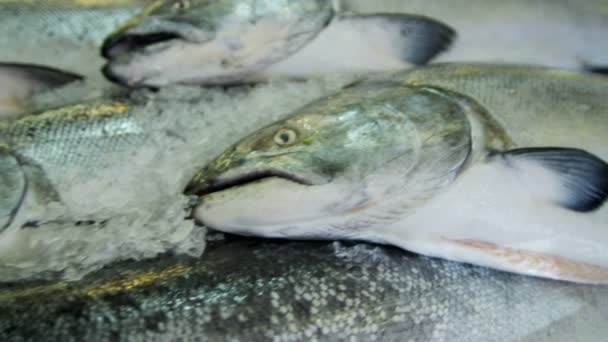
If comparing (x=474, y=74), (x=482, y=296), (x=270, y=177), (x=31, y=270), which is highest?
(x=474, y=74)

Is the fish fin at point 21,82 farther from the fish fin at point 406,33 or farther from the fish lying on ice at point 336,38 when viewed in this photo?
the fish fin at point 406,33

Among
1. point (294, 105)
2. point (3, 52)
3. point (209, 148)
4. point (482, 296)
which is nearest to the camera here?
point (482, 296)

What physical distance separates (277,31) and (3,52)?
1.01 metres

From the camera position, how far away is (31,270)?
1351mm

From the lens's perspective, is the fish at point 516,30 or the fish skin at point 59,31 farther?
the fish skin at point 59,31

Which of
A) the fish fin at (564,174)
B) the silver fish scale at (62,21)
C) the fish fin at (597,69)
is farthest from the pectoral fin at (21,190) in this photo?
the fish fin at (597,69)

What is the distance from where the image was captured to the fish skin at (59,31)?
87.7 inches

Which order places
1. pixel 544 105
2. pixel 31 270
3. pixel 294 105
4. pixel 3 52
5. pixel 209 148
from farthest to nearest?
pixel 3 52
pixel 294 105
pixel 209 148
pixel 544 105
pixel 31 270

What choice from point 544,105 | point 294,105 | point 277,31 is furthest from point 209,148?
Answer: point 544,105

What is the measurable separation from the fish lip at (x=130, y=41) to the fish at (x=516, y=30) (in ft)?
1.95

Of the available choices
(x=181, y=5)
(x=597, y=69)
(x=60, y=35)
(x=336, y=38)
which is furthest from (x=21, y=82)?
(x=597, y=69)

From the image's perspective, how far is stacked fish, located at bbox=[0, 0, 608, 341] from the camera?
129 cm

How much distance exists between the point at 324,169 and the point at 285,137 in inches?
5.4

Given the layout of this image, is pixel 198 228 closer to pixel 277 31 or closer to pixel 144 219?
pixel 144 219
